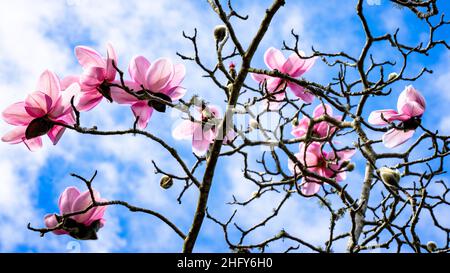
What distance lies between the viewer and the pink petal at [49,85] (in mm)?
1451

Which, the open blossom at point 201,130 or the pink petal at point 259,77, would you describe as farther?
the pink petal at point 259,77

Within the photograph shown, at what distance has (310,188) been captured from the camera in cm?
218

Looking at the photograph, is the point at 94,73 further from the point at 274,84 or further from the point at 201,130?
the point at 274,84

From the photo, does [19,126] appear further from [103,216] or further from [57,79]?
[103,216]

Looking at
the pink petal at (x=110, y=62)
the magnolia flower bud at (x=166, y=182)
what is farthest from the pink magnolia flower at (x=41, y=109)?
the magnolia flower bud at (x=166, y=182)

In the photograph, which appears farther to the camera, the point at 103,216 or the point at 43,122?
the point at 103,216

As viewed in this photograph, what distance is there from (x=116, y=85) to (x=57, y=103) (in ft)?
0.65

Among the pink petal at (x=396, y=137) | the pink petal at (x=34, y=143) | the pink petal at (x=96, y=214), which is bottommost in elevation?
the pink petal at (x=96, y=214)

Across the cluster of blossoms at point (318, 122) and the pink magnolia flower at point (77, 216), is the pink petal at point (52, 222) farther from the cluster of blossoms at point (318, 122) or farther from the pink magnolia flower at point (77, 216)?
the cluster of blossoms at point (318, 122)

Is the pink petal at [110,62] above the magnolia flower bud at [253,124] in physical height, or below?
below

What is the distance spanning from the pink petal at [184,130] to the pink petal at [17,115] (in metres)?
0.54

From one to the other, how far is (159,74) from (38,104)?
382mm
